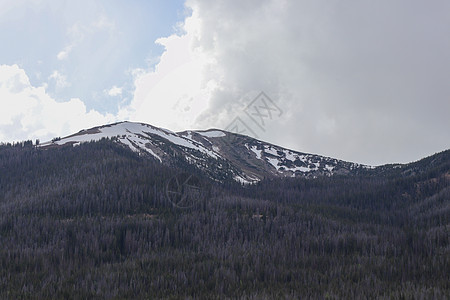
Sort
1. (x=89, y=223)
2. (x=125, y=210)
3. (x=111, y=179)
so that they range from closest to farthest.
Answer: (x=89, y=223) < (x=125, y=210) < (x=111, y=179)

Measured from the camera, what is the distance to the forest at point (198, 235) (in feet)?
207

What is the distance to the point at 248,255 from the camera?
8419 centimetres

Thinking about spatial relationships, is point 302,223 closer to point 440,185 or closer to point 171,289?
point 171,289

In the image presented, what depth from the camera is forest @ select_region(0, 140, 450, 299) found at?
6303 centimetres

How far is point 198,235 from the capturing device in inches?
4018

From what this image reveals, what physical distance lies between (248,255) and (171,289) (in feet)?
88.1

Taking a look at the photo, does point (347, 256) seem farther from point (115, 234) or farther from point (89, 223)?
point (89, 223)

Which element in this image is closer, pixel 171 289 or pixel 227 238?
pixel 171 289

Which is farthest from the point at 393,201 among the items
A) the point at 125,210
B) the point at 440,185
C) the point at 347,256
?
the point at 125,210

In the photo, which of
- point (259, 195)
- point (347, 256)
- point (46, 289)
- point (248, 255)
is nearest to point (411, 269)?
point (347, 256)

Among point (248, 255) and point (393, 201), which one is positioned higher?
point (393, 201)

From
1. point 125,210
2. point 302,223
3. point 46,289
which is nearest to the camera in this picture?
point 46,289

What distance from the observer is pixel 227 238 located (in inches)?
4104

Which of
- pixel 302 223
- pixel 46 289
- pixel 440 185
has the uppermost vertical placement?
pixel 440 185
